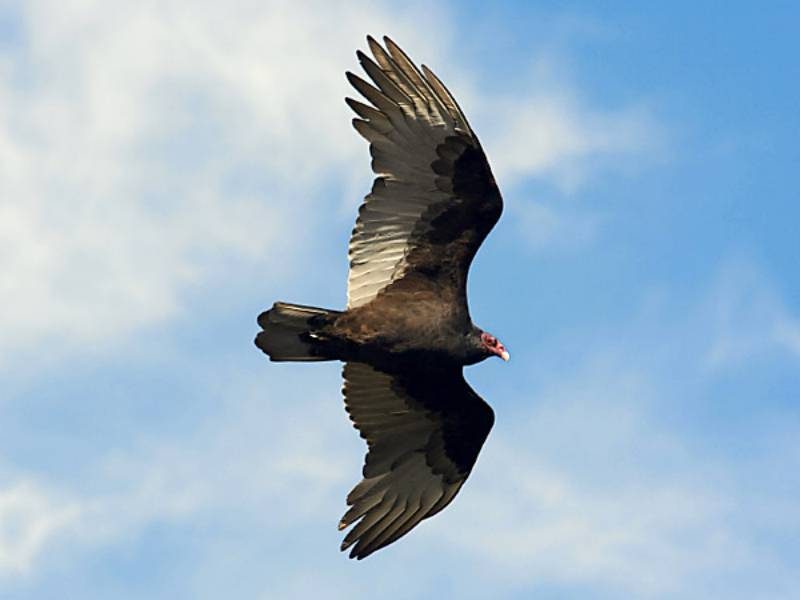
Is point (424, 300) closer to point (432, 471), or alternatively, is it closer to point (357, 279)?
point (357, 279)

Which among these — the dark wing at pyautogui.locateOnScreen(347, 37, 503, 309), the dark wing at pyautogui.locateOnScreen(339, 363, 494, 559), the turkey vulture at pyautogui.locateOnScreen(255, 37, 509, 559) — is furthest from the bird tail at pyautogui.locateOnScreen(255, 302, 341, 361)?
the dark wing at pyautogui.locateOnScreen(339, 363, 494, 559)

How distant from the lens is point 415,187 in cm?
1363

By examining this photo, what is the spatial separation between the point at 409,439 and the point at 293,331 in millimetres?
1758

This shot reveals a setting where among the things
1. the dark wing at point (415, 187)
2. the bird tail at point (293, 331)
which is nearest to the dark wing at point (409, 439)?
the bird tail at point (293, 331)

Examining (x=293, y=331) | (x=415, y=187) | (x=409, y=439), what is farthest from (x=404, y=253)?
(x=409, y=439)

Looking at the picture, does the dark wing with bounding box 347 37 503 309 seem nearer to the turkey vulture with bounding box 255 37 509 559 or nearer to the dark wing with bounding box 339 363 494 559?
the turkey vulture with bounding box 255 37 509 559

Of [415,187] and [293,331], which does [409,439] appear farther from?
[415,187]

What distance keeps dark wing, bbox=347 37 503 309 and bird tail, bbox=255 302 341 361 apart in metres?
0.39

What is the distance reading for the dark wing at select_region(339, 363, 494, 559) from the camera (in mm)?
14492

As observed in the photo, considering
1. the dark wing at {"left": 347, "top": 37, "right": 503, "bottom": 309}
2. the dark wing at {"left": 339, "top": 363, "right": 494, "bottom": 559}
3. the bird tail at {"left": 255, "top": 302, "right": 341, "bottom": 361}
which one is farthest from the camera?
the dark wing at {"left": 339, "top": 363, "right": 494, "bottom": 559}

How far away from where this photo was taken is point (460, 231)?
Answer: 1377 centimetres

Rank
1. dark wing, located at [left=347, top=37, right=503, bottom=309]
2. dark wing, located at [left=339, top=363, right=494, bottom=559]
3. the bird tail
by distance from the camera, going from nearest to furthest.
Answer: dark wing, located at [left=347, top=37, right=503, bottom=309]
the bird tail
dark wing, located at [left=339, top=363, right=494, bottom=559]

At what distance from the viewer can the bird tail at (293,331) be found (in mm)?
13539

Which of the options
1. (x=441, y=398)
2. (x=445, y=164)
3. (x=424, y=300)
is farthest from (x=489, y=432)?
(x=445, y=164)
